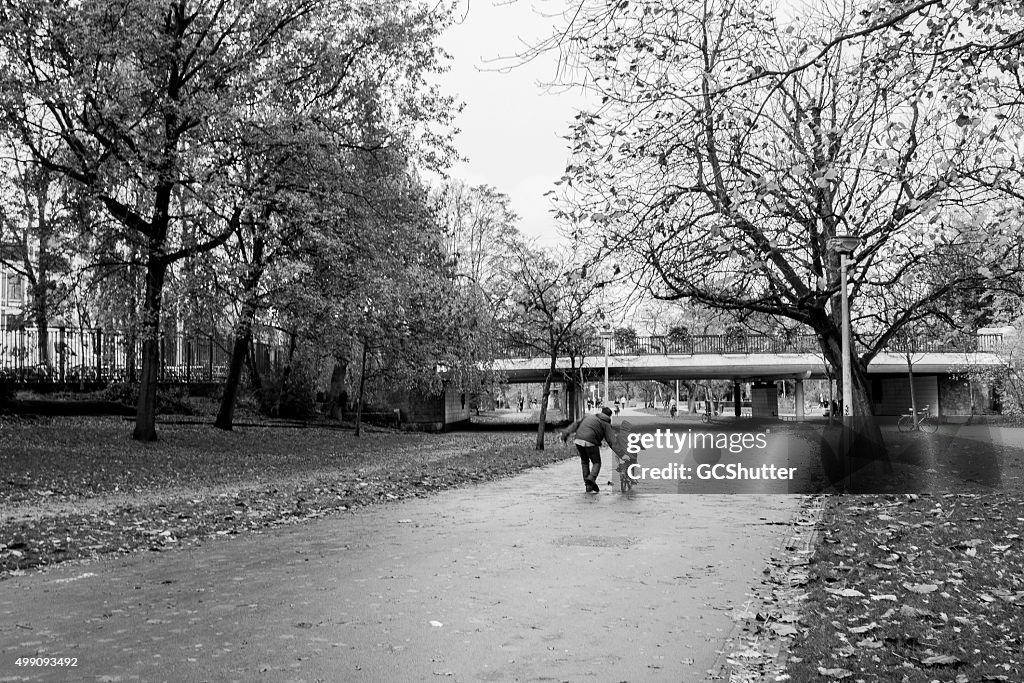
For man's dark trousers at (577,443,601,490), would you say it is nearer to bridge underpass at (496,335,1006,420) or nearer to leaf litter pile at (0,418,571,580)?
leaf litter pile at (0,418,571,580)

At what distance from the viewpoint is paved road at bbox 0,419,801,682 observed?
575cm

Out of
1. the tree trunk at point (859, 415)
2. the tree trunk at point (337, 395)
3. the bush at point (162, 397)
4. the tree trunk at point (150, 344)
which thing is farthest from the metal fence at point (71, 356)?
the tree trunk at point (859, 415)

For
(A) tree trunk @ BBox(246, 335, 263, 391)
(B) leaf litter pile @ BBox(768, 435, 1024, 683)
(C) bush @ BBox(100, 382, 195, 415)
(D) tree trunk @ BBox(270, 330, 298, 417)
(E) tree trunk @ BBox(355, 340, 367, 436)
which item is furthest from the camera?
(A) tree trunk @ BBox(246, 335, 263, 391)

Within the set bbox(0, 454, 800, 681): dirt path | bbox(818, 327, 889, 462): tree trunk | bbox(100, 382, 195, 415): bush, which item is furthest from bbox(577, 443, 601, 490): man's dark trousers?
bbox(100, 382, 195, 415): bush

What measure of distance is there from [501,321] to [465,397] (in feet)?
77.3

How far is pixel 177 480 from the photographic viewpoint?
18.3 m

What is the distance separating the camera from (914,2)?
7.20m

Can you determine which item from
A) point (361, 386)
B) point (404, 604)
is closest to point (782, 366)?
point (361, 386)

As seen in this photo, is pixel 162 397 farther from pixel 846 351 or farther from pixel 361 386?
pixel 846 351

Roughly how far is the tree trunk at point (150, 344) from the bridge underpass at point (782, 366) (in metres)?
28.9

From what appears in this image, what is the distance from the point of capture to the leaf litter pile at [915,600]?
553 cm

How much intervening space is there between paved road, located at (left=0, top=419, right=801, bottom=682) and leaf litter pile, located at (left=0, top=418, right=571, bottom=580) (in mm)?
1132

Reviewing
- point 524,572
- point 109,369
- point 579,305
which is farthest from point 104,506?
point 109,369

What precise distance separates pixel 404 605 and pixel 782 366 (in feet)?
191
